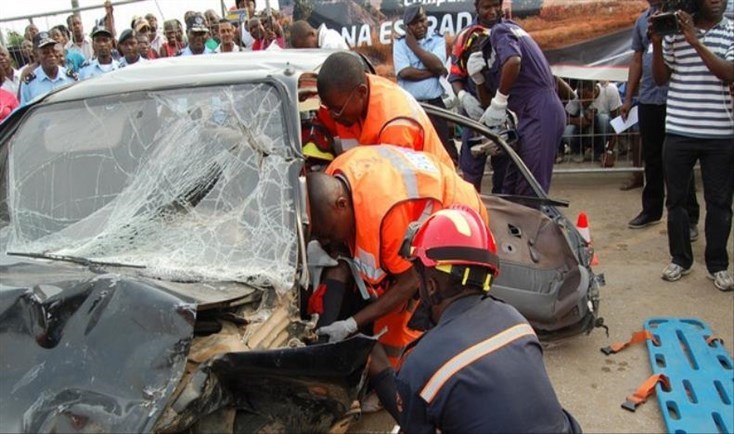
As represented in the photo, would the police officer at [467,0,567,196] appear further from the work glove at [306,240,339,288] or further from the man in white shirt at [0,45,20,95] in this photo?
the man in white shirt at [0,45,20,95]

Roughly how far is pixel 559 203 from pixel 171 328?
249 centimetres

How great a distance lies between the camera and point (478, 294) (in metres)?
1.69

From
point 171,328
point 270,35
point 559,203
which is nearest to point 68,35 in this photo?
point 270,35

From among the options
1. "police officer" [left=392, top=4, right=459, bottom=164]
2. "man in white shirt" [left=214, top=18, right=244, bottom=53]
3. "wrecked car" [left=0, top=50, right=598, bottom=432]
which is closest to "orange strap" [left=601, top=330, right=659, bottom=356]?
"wrecked car" [left=0, top=50, right=598, bottom=432]

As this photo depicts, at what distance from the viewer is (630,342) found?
367 cm

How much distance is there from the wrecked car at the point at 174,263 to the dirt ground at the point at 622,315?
0.90 feet

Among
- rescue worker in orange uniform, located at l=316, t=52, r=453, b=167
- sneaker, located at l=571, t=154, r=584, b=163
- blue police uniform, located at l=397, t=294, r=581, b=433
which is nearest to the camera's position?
blue police uniform, located at l=397, t=294, r=581, b=433

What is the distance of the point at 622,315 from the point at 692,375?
0.77 metres

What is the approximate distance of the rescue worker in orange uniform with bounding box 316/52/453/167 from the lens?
3.03 metres

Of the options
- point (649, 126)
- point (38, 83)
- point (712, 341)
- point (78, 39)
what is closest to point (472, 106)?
point (649, 126)

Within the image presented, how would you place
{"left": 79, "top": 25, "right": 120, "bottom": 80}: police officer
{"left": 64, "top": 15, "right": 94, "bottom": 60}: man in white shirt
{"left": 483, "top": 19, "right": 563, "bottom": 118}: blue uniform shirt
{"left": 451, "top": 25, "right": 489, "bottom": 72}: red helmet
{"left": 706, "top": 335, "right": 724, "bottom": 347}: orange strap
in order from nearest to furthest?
{"left": 706, "top": 335, "right": 724, "bottom": 347}: orange strap → {"left": 483, "top": 19, "right": 563, "bottom": 118}: blue uniform shirt → {"left": 451, "top": 25, "right": 489, "bottom": 72}: red helmet → {"left": 79, "top": 25, "right": 120, "bottom": 80}: police officer → {"left": 64, "top": 15, "right": 94, "bottom": 60}: man in white shirt

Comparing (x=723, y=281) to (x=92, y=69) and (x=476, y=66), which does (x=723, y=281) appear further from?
(x=92, y=69)

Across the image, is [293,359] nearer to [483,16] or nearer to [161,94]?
[161,94]

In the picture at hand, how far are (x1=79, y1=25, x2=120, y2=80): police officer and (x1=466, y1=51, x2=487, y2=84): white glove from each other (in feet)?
12.5
